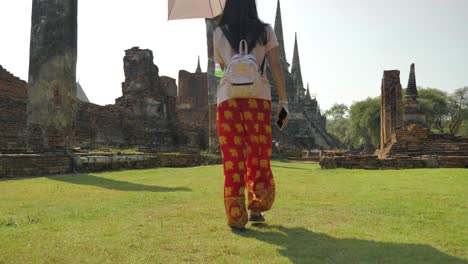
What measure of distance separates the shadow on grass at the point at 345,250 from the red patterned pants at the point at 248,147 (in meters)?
0.39

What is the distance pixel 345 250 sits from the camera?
7.07ft

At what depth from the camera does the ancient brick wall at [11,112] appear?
12.2 m

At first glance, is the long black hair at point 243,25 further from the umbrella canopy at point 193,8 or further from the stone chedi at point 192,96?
the stone chedi at point 192,96

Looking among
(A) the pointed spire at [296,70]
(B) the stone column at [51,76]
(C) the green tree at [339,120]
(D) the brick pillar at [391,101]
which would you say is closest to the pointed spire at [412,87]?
(D) the brick pillar at [391,101]

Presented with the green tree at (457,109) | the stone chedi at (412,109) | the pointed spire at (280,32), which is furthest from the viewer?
the green tree at (457,109)

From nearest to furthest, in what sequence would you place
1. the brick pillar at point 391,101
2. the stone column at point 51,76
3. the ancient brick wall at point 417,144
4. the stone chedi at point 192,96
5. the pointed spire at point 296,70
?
the stone column at point 51,76 → the ancient brick wall at point 417,144 → the brick pillar at point 391,101 → the stone chedi at point 192,96 → the pointed spire at point 296,70

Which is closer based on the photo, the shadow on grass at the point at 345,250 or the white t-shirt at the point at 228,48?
the shadow on grass at the point at 345,250

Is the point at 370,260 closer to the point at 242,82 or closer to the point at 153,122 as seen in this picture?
the point at 242,82

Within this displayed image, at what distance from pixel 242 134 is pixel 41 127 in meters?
6.57

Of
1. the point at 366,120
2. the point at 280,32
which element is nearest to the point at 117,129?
the point at 366,120

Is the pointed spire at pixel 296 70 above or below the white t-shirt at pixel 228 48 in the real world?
above

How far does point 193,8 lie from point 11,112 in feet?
36.4

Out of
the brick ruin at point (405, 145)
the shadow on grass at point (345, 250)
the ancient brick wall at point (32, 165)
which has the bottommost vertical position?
the shadow on grass at point (345, 250)

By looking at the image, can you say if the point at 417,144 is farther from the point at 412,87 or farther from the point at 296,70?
the point at 296,70
